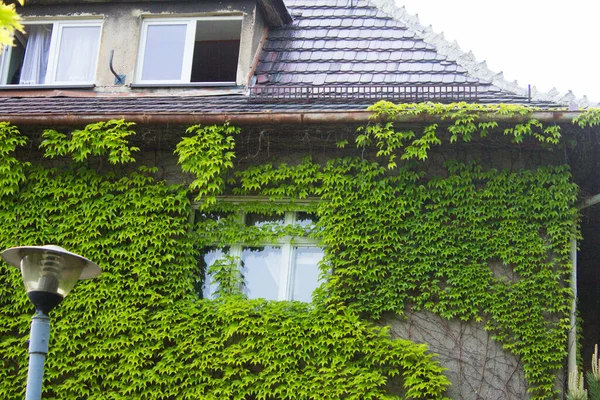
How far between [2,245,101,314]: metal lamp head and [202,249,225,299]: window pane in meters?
2.69

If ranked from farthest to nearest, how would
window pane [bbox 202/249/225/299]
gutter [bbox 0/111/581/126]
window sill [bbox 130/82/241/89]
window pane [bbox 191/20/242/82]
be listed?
window pane [bbox 191/20/242/82] < window sill [bbox 130/82/241/89] < window pane [bbox 202/249/225/299] < gutter [bbox 0/111/581/126]

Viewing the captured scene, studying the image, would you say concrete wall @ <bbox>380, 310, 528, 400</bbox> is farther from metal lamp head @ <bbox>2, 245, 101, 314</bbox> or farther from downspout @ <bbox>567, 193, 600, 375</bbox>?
metal lamp head @ <bbox>2, 245, 101, 314</bbox>

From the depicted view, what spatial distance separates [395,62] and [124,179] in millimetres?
3518

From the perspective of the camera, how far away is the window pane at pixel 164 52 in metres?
11.2

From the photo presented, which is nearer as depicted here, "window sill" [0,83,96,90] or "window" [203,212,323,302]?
"window" [203,212,323,302]

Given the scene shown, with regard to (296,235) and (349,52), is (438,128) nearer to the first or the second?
(296,235)

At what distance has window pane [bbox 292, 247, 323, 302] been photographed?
957 cm

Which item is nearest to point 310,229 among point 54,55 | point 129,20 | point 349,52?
point 349,52

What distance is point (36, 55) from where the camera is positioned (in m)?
11.6

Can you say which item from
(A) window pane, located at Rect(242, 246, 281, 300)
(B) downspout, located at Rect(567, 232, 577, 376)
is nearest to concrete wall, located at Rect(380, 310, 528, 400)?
(B) downspout, located at Rect(567, 232, 577, 376)

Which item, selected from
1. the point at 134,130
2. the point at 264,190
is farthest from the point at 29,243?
the point at 264,190

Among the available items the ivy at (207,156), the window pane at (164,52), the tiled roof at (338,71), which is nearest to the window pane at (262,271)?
the ivy at (207,156)

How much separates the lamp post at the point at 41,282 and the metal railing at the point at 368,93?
3956mm

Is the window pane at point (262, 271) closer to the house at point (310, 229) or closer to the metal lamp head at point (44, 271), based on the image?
the house at point (310, 229)
